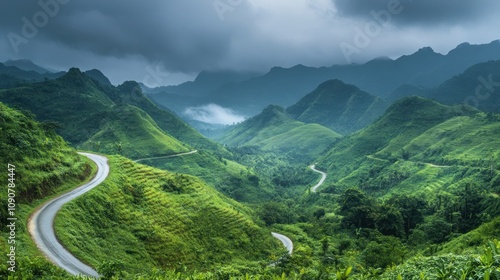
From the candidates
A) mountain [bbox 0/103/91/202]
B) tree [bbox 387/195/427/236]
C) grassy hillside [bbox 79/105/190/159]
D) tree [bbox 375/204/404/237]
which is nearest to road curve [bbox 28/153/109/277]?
mountain [bbox 0/103/91/202]

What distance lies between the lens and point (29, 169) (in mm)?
41781

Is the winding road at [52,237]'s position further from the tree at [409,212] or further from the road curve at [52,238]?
the tree at [409,212]

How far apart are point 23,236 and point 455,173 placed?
13672 centimetres

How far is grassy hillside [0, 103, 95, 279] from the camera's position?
3212 centimetres

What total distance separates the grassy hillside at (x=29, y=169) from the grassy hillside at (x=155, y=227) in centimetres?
400

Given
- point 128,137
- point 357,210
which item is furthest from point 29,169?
point 128,137

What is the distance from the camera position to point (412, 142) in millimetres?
177125

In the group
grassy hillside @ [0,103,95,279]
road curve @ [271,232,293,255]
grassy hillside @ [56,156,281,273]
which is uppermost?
grassy hillside @ [0,103,95,279]

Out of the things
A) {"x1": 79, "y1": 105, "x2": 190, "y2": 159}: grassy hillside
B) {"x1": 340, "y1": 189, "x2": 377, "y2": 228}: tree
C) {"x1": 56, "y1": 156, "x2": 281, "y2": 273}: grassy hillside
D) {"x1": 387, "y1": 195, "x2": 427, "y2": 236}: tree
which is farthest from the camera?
{"x1": 79, "y1": 105, "x2": 190, "y2": 159}: grassy hillside

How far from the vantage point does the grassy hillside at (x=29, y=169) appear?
32125 mm

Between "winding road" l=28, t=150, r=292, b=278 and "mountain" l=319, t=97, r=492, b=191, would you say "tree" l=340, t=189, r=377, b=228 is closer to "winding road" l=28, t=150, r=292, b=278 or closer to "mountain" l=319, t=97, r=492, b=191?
"mountain" l=319, t=97, r=492, b=191

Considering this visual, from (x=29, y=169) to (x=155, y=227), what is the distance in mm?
17724

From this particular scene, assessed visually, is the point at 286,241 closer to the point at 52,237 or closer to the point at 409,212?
the point at 409,212

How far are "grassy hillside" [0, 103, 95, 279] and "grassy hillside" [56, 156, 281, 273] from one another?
4.00m
